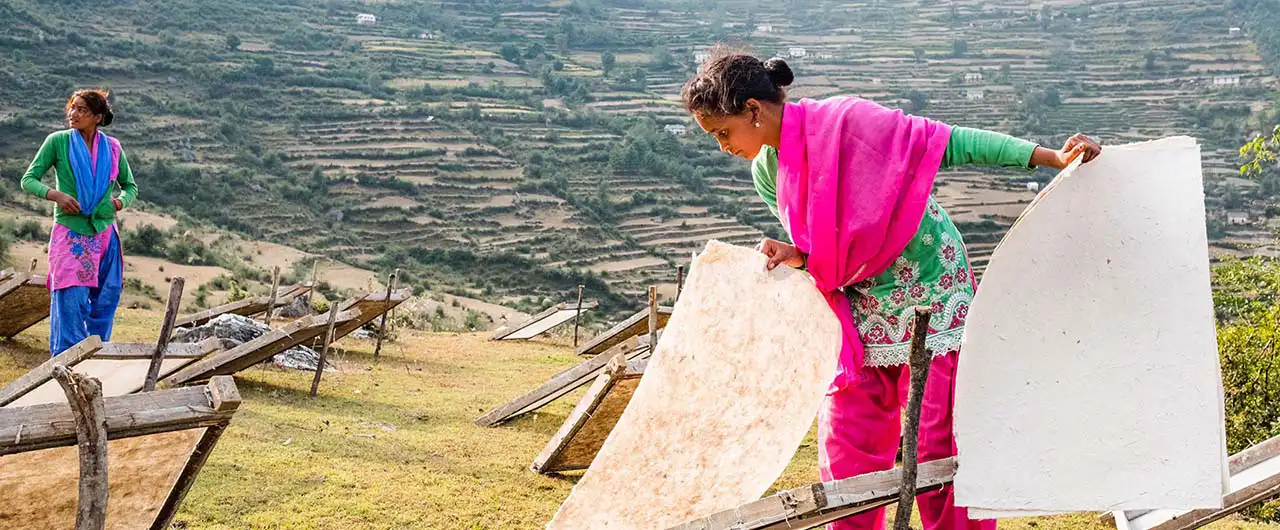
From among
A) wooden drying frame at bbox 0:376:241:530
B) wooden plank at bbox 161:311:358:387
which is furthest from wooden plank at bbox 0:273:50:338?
wooden drying frame at bbox 0:376:241:530

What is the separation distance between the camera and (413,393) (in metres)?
7.08

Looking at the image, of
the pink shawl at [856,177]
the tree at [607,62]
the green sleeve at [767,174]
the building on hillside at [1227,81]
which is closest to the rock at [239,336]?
the green sleeve at [767,174]

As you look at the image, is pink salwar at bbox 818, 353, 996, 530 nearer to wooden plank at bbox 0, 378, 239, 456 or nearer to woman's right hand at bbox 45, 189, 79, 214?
wooden plank at bbox 0, 378, 239, 456

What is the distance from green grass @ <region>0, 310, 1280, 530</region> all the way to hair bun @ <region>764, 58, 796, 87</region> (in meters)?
2.07

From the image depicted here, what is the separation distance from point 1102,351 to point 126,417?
166cm

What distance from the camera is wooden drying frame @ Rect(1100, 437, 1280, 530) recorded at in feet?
8.34

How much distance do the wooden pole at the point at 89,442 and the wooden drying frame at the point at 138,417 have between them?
35 mm

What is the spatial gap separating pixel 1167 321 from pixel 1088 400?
18 cm

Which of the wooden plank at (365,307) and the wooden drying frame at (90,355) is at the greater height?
the wooden drying frame at (90,355)

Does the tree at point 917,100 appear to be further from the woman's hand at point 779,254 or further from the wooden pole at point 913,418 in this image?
the wooden pole at point 913,418

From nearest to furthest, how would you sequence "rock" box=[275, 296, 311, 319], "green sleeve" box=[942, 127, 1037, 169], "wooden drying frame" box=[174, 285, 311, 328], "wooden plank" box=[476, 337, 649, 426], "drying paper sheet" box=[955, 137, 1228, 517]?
"drying paper sheet" box=[955, 137, 1228, 517] → "green sleeve" box=[942, 127, 1037, 169] → "wooden plank" box=[476, 337, 649, 426] → "wooden drying frame" box=[174, 285, 311, 328] → "rock" box=[275, 296, 311, 319]

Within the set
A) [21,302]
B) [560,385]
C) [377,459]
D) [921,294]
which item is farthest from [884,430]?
[21,302]

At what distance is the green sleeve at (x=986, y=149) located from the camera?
82.7 inches

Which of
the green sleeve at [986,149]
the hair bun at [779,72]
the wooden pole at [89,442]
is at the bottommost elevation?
the wooden pole at [89,442]
